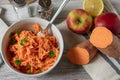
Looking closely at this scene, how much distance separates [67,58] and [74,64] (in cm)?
3

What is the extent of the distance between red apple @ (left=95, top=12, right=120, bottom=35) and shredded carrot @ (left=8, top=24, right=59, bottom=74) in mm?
167

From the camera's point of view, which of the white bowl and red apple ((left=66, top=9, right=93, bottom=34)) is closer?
the white bowl

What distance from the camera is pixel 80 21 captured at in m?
0.86

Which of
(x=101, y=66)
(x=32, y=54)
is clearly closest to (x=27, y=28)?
(x=32, y=54)

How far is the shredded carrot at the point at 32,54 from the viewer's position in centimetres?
76

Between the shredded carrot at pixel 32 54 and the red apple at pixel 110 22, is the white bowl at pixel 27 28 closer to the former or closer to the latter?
the shredded carrot at pixel 32 54

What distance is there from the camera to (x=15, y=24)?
808mm

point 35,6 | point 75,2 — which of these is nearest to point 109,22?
point 75,2

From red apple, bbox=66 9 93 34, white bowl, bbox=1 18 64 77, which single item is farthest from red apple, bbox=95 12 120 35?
white bowl, bbox=1 18 64 77

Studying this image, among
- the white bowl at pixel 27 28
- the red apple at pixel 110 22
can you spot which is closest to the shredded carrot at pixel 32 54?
the white bowl at pixel 27 28

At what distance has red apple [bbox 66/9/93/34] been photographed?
0.84m

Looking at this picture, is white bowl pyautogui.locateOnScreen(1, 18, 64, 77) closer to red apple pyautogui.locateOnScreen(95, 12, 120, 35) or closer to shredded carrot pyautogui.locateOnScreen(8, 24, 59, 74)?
shredded carrot pyautogui.locateOnScreen(8, 24, 59, 74)

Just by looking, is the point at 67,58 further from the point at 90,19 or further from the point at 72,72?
the point at 90,19

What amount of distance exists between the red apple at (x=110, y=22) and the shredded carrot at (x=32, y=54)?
17cm
